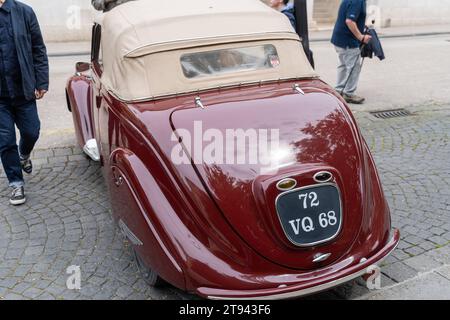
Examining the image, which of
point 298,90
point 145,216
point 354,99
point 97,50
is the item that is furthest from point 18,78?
point 354,99

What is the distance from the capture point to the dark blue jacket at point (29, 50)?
4027 millimetres

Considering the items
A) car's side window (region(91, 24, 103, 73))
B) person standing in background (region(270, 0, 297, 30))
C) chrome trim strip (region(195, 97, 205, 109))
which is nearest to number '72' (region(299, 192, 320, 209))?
chrome trim strip (region(195, 97, 205, 109))

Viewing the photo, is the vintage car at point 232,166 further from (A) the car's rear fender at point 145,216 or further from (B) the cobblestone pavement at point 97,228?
(B) the cobblestone pavement at point 97,228

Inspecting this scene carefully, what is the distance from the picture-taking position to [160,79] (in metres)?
3.44

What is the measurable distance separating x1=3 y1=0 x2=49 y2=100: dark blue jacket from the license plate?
2.70 meters

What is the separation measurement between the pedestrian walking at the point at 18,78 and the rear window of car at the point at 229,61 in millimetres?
1581

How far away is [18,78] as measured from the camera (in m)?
4.11

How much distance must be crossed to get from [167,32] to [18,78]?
5.00 ft

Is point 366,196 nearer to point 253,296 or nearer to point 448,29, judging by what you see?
point 253,296

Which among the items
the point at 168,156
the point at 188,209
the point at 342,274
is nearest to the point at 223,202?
the point at 188,209

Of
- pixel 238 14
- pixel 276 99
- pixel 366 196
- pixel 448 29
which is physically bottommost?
pixel 448 29

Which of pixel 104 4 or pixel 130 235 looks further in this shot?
→ pixel 104 4

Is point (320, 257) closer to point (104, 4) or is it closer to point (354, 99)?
point (104, 4)

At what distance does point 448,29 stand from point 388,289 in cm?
1487
